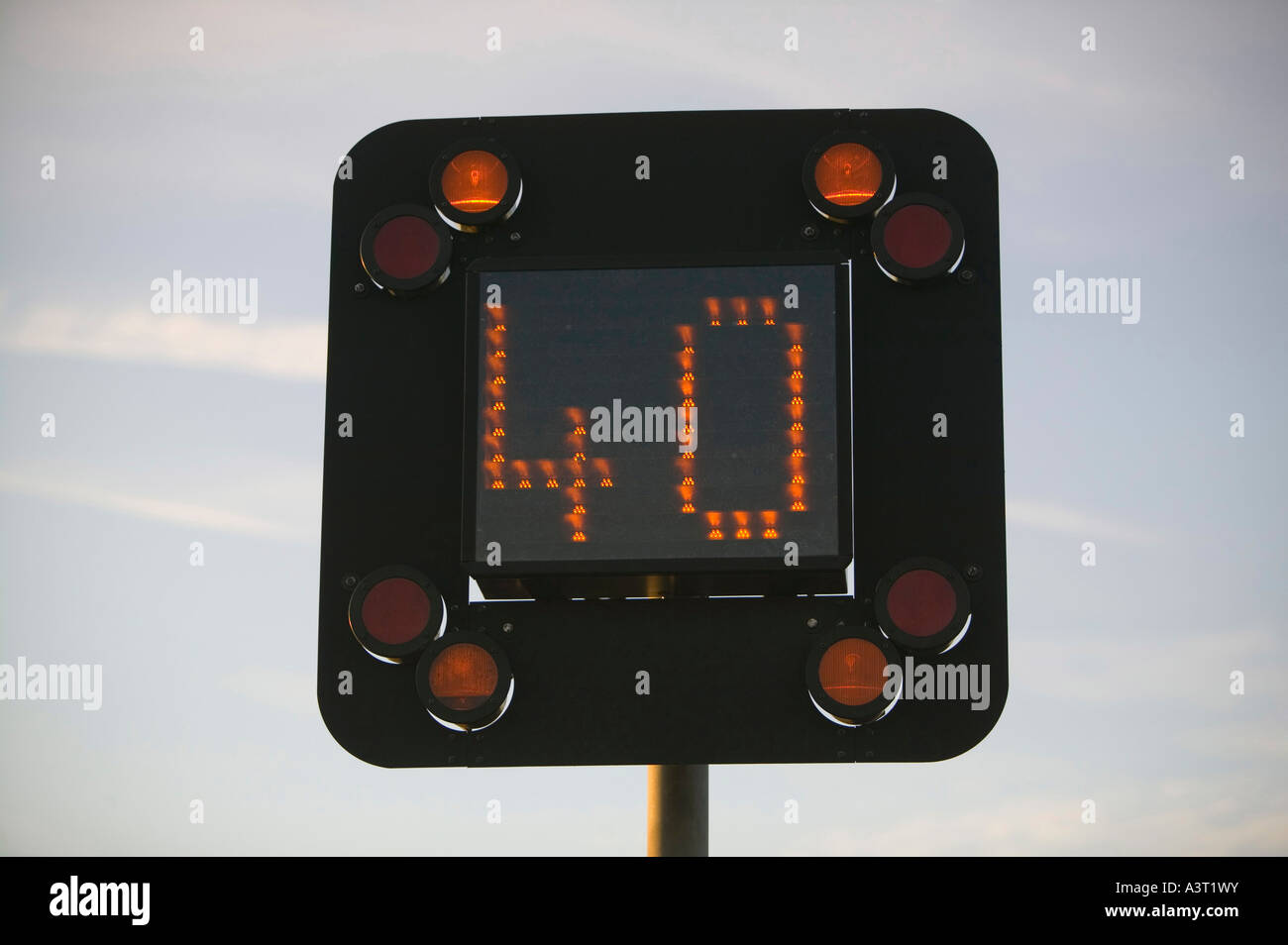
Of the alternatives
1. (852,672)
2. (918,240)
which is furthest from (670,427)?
(918,240)

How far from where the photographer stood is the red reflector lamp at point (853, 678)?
4020mm

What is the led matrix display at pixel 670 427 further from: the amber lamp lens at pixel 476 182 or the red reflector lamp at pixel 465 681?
the amber lamp lens at pixel 476 182

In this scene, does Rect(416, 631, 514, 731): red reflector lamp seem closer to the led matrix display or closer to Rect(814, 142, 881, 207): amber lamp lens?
the led matrix display

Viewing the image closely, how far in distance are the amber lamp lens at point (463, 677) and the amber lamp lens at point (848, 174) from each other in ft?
4.81

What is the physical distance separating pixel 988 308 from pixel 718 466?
0.87 m

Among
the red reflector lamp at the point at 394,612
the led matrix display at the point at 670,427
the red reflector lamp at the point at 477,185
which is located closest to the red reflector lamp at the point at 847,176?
the led matrix display at the point at 670,427

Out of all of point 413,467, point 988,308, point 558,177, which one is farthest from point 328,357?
point 988,308

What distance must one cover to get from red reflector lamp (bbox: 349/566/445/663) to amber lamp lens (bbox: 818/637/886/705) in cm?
96

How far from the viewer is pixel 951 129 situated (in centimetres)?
442

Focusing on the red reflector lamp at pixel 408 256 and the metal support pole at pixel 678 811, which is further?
the red reflector lamp at pixel 408 256

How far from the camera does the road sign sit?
402cm

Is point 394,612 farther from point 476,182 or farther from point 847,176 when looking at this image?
point 847,176

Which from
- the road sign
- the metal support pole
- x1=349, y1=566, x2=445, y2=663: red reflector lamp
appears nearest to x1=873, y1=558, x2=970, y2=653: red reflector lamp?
the road sign
